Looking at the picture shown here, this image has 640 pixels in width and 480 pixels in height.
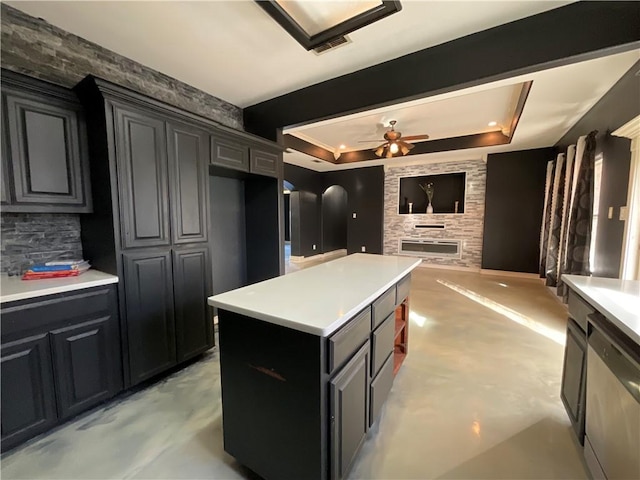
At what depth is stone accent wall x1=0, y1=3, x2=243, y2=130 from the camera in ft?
5.47

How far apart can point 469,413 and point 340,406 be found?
116cm

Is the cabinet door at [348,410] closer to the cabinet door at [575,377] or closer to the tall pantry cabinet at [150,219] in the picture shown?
the cabinet door at [575,377]

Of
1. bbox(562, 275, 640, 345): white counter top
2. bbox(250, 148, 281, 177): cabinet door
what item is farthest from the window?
bbox(250, 148, 281, 177): cabinet door

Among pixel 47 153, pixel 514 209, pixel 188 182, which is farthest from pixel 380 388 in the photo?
pixel 514 209

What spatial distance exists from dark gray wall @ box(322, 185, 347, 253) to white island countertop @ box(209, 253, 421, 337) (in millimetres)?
5960

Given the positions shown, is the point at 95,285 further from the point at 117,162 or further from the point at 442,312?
the point at 442,312

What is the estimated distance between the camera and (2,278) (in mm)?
1614

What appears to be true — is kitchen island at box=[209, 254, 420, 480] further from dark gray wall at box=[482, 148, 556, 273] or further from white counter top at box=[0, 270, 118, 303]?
dark gray wall at box=[482, 148, 556, 273]

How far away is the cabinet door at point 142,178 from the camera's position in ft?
5.72

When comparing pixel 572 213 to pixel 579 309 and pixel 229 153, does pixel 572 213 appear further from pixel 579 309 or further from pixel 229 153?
pixel 229 153

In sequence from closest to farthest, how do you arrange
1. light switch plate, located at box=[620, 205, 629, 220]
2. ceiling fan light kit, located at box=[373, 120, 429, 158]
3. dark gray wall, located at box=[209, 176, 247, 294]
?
light switch plate, located at box=[620, 205, 629, 220]
dark gray wall, located at box=[209, 176, 247, 294]
ceiling fan light kit, located at box=[373, 120, 429, 158]

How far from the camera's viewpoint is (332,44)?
196cm

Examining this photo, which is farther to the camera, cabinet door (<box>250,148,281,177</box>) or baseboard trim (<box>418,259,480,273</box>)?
baseboard trim (<box>418,259,480,273</box>)

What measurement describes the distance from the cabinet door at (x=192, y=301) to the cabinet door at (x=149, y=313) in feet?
0.19
